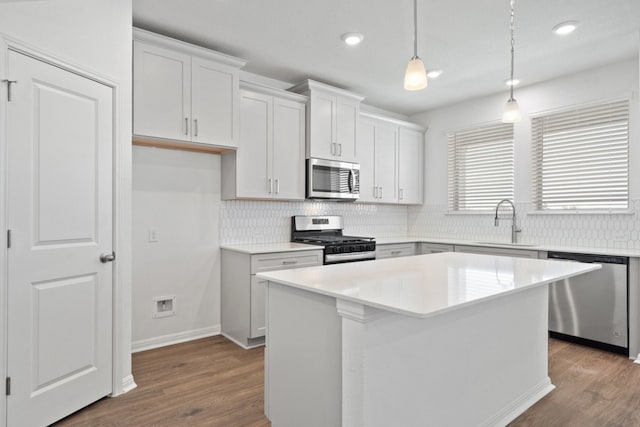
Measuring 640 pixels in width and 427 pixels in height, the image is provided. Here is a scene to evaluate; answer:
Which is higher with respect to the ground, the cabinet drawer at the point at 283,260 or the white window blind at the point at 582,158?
the white window blind at the point at 582,158

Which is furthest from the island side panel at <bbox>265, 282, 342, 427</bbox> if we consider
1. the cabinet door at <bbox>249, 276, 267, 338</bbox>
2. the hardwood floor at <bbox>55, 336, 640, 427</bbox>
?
the cabinet door at <bbox>249, 276, 267, 338</bbox>

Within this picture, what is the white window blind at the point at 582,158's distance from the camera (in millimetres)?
3715

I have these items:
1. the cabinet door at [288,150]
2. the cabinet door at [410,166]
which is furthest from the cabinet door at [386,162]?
the cabinet door at [288,150]

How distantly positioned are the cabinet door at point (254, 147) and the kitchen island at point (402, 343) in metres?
1.71

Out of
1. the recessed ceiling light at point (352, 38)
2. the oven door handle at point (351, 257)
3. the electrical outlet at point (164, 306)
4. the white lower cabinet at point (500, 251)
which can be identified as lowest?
the electrical outlet at point (164, 306)

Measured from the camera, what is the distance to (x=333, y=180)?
4.26m

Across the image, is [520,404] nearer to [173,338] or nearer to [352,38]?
[173,338]

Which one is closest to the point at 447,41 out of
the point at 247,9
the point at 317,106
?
the point at 317,106

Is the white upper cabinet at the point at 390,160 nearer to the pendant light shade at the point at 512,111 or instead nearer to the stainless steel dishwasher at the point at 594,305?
the stainless steel dishwasher at the point at 594,305

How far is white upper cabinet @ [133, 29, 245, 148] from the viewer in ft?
9.69

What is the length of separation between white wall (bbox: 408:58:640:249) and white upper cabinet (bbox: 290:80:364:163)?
1.48 meters

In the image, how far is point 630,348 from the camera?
3217 mm

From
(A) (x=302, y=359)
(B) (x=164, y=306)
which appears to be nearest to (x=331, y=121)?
(B) (x=164, y=306)

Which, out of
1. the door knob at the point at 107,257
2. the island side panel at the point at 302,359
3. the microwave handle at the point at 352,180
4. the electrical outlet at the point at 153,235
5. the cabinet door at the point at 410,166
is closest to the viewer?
the island side panel at the point at 302,359
